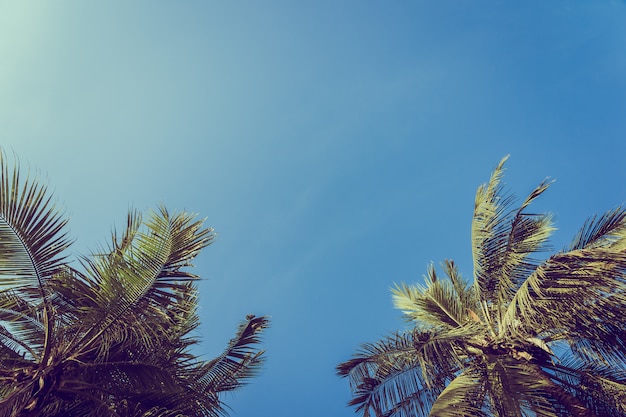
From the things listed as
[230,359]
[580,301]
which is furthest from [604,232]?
[230,359]

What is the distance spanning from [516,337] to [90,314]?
6.73 m

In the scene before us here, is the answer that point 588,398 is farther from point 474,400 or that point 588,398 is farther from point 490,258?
point 490,258

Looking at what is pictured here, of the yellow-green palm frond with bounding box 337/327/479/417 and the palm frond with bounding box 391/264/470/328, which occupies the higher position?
the palm frond with bounding box 391/264/470/328

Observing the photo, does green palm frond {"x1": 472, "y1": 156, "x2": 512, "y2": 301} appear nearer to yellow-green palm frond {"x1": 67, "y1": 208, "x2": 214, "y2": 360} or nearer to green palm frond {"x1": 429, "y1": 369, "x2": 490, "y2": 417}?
green palm frond {"x1": 429, "y1": 369, "x2": 490, "y2": 417}

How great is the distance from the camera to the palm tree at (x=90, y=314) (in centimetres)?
551

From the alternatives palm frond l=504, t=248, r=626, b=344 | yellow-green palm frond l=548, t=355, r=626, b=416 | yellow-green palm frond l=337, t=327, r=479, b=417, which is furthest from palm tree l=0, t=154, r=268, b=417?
yellow-green palm frond l=548, t=355, r=626, b=416

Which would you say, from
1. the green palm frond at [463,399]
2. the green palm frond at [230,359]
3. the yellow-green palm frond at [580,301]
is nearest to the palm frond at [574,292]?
the yellow-green palm frond at [580,301]

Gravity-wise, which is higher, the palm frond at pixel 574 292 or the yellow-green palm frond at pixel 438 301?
the yellow-green palm frond at pixel 438 301

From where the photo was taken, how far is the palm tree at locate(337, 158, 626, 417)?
6.61 meters

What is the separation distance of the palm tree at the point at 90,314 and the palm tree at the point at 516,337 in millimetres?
3677

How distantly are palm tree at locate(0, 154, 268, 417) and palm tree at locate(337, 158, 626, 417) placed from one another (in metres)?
3.68

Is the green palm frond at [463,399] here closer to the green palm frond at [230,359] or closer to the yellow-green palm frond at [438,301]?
the yellow-green palm frond at [438,301]

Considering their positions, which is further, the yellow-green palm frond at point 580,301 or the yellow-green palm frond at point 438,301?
the yellow-green palm frond at point 438,301

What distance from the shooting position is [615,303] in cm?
704
